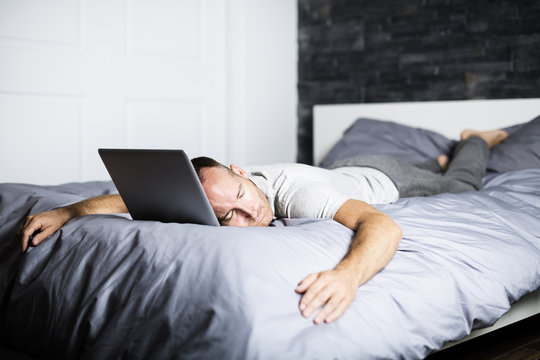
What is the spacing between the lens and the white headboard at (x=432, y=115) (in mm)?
2949

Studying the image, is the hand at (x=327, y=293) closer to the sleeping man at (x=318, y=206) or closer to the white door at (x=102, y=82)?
the sleeping man at (x=318, y=206)

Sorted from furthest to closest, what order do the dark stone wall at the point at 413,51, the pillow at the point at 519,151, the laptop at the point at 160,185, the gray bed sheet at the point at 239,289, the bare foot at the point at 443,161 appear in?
the dark stone wall at the point at 413,51, the bare foot at the point at 443,161, the pillow at the point at 519,151, the laptop at the point at 160,185, the gray bed sheet at the point at 239,289

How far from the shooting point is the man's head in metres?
1.47

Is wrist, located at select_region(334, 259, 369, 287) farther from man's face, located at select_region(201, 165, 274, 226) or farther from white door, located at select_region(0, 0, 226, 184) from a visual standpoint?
white door, located at select_region(0, 0, 226, 184)

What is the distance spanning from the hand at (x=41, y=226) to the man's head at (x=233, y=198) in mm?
407

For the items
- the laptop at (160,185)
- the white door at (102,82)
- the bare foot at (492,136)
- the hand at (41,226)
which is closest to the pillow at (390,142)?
the bare foot at (492,136)

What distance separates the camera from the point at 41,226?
5.08ft

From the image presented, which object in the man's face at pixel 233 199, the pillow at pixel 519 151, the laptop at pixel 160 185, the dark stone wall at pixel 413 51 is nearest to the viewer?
the laptop at pixel 160 185

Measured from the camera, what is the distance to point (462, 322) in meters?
1.35

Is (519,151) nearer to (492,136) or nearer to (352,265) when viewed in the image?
(492,136)

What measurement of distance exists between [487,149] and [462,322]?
1481 millimetres

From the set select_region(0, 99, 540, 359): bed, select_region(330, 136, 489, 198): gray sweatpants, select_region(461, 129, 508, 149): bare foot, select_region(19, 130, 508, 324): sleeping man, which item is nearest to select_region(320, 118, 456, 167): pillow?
select_region(461, 129, 508, 149): bare foot

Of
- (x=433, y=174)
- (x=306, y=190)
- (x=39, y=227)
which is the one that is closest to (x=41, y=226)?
(x=39, y=227)

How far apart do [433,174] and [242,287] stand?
1525 mm
